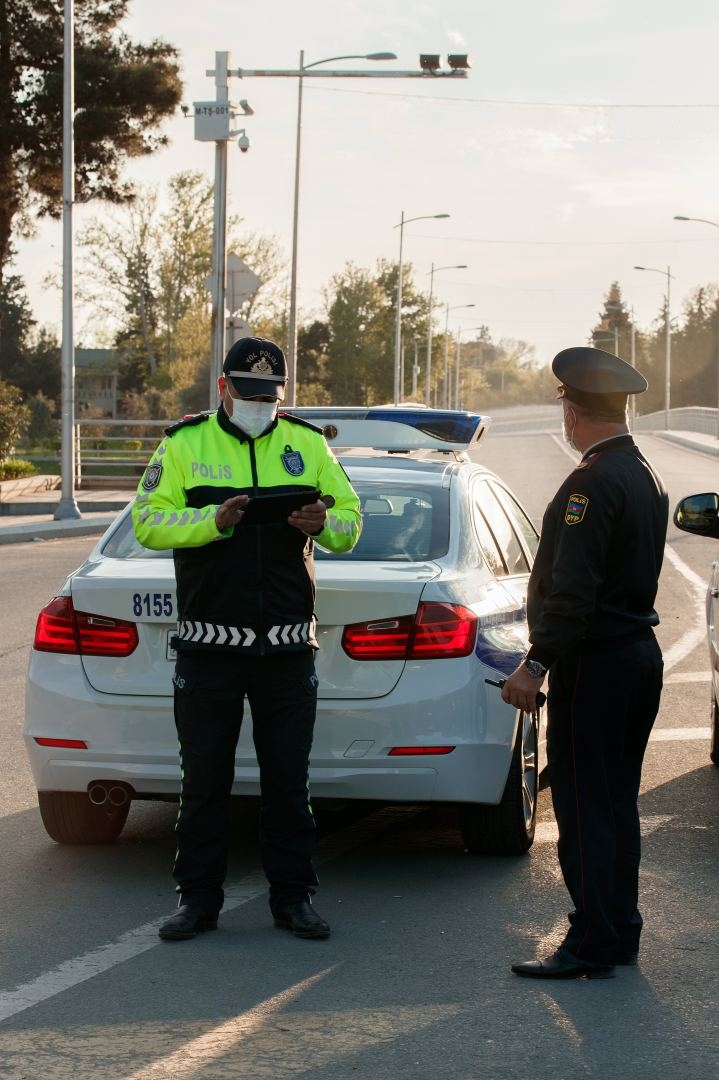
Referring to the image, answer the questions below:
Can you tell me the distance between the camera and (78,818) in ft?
20.0

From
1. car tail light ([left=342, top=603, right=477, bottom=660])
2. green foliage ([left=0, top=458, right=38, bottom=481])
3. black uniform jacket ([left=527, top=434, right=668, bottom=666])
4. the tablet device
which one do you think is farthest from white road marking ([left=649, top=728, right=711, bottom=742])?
green foliage ([left=0, top=458, right=38, bottom=481])

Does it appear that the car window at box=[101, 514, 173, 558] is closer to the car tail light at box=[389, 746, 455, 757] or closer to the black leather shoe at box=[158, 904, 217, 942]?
the car tail light at box=[389, 746, 455, 757]

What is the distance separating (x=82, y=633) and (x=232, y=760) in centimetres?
90

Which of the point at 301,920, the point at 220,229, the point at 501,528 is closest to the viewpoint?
Result: the point at 301,920

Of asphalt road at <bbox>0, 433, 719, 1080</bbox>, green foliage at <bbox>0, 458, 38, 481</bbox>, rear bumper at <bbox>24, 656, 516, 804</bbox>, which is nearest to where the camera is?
asphalt road at <bbox>0, 433, 719, 1080</bbox>

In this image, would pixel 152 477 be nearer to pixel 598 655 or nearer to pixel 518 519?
pixel 598 655

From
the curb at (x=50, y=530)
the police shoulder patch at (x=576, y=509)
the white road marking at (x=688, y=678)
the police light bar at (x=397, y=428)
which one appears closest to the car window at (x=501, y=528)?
the police light bar at (x=397, y=428)

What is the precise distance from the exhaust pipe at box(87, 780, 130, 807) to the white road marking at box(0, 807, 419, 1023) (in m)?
0.51

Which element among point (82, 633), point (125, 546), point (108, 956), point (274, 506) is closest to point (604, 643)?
point (274, 506)

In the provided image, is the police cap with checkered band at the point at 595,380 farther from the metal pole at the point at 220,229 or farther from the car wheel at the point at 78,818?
the metal pole at the point at 220,229

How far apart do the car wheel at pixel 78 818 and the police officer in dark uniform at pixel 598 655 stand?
2003 mm

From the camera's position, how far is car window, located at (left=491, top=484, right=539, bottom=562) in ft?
23.5

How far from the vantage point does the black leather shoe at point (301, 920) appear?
16.3 ft

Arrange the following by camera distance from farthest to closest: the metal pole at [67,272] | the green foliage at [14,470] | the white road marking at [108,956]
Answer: the green foliage at [14,470]
the metal pole at [67,272]
the white road marking at [108,956]
